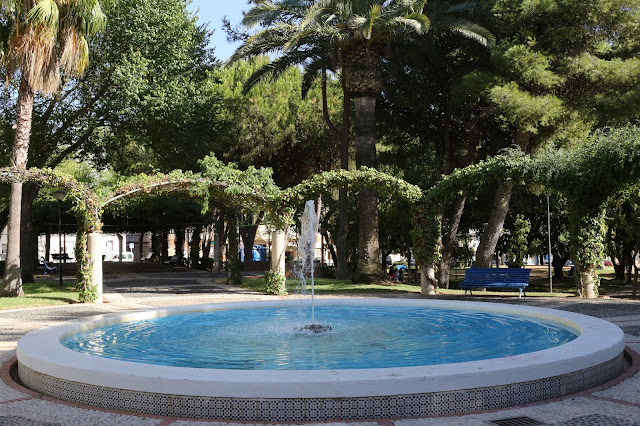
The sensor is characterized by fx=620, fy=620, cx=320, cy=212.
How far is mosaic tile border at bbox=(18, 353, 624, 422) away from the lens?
5.25 meters

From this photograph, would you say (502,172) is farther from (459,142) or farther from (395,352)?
(395,352)

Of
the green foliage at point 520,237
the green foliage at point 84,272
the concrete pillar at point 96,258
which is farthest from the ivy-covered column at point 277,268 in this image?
the green foliage at point 520,237

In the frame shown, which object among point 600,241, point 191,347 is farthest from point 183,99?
point 191,347

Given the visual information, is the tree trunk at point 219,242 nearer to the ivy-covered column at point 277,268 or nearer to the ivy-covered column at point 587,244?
the ivy-covered column at point 277,268

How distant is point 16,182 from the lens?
17906 millimetres

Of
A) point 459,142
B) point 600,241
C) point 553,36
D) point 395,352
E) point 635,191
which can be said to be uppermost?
point 553,36

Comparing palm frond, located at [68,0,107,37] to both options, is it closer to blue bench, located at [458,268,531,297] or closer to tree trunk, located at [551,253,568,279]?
blue bench, located at [458,268,531,297]

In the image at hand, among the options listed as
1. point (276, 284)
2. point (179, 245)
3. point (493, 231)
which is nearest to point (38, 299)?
point (276, 284)

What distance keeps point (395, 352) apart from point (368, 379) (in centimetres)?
263

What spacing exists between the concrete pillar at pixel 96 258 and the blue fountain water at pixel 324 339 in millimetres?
6484

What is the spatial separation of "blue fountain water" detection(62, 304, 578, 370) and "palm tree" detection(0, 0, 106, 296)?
353 inches

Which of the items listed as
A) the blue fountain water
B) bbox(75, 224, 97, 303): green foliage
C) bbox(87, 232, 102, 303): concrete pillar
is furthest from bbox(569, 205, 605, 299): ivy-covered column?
bbox(75, 224, 97, 303): green foliage

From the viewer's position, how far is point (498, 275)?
1820 cm

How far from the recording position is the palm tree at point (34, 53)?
698 inches
